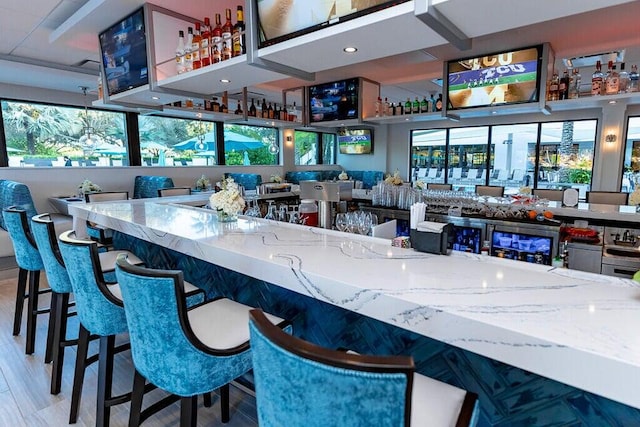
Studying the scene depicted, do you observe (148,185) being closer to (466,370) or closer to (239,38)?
(239,38)

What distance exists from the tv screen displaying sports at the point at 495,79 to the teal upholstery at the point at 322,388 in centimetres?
404

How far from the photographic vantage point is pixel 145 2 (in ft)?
9.98

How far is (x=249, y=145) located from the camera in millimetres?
9695

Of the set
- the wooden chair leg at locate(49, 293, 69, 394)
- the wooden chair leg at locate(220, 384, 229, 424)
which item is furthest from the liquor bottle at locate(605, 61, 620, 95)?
the wooden chair leg at locate(49, 293, 69, 394)

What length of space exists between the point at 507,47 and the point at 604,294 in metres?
3.68

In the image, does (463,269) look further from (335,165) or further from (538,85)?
(335,165)

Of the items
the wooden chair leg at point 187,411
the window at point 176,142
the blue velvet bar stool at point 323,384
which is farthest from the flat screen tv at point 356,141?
the blue velvet bar stool at point 323,384

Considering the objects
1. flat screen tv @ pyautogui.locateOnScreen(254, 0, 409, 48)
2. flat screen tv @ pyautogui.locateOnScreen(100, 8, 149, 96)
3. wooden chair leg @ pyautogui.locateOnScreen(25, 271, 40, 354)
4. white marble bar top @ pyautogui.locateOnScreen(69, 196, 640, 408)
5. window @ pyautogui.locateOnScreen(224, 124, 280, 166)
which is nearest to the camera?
white marble bar top @ pyautogui.locateOnScreen(69, 196, 640, 408)

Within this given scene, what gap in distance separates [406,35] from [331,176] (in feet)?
31.5

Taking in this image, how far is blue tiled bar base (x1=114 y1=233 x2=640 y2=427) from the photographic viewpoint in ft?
3.46

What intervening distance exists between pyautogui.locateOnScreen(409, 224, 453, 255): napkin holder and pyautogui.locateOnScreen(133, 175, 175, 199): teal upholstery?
6183 mm

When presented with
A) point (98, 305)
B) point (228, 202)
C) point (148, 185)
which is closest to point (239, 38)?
point (228, 202)

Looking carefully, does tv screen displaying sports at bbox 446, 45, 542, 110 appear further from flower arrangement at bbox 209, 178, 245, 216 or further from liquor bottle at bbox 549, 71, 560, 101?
flower arrangement at bbox 209, 178, 245, 216

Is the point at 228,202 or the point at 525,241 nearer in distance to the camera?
the point at 228,202
